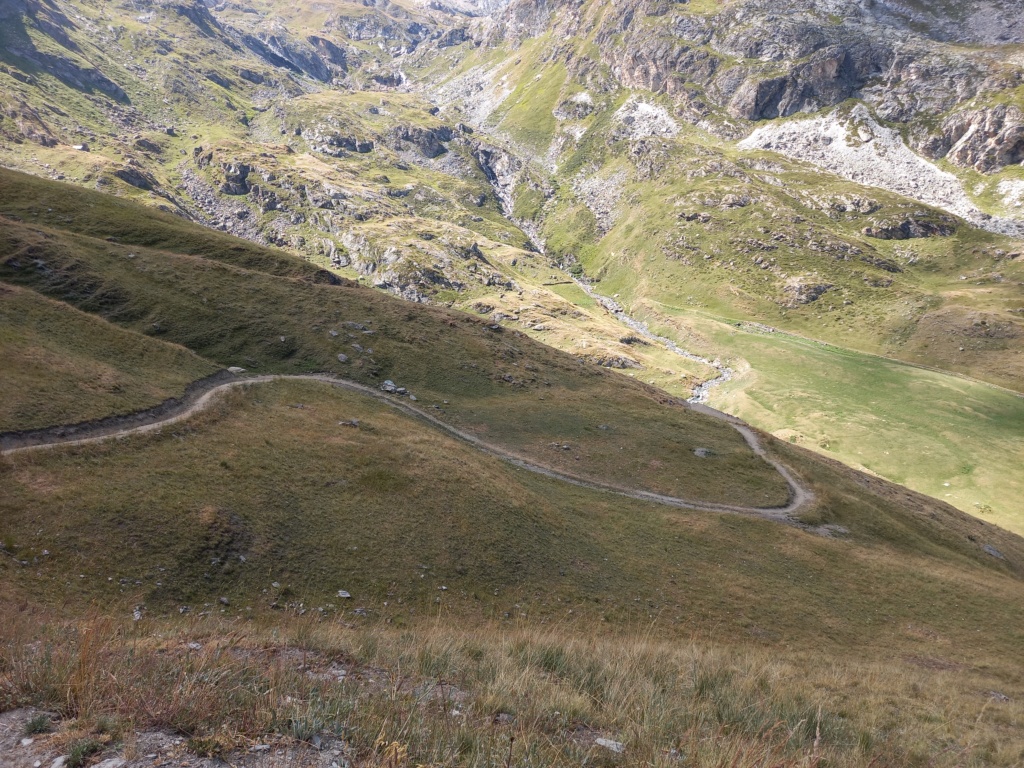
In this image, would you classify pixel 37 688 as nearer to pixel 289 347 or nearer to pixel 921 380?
pixel 289 347

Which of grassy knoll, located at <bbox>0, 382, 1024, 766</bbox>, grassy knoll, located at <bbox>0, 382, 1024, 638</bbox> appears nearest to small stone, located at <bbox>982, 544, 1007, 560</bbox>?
grassy knoll, located at <bbox>0, 382, 1024, 766</bbox>

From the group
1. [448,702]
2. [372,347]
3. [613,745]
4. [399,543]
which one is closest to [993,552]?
[399,543]

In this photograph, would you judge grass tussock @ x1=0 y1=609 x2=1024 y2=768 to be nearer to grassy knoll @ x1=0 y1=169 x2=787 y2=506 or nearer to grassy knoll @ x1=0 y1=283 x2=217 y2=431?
grassy knoll @ x1=0 y1=283 x2=217 y2=431

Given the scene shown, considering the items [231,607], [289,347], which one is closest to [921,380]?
[289,347]

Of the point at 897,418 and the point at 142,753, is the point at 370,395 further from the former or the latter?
the point at 897,418

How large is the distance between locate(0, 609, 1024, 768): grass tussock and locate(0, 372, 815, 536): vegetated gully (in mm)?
24383

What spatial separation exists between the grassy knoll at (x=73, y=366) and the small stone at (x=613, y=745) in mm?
39687

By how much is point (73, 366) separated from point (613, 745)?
49.3m

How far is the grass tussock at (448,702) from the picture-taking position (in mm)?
5789

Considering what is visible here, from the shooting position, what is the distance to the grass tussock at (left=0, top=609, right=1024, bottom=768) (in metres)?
5.79

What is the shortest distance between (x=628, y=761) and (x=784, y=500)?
62.3 m

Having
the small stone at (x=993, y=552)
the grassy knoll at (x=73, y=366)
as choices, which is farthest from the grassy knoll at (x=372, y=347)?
the small stone at (x=993, y=552)

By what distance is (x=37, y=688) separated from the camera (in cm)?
629

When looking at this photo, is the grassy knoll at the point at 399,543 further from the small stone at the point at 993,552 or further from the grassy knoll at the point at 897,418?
the grassy knoll at the point at 897,418
